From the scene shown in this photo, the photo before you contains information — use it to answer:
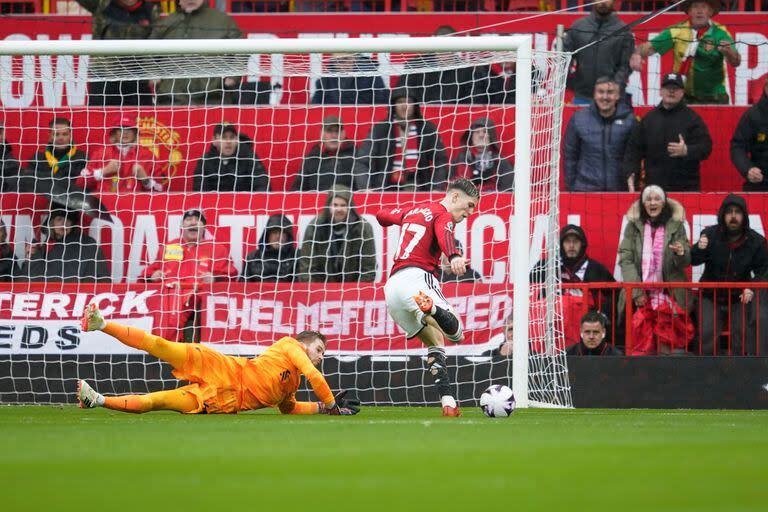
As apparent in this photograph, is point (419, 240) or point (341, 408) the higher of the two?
point (419, 240)

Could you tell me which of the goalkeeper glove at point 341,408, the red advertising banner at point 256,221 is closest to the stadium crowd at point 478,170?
the red advertising banner at point 256,221

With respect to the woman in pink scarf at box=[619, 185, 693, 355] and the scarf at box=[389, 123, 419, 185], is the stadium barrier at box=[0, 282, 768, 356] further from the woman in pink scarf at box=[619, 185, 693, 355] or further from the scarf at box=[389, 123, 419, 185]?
the scarf at box=[389, 123, 419, 185]

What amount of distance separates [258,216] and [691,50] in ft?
18.9

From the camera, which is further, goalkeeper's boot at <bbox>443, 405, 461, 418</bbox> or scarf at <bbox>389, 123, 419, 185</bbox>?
scarf at <bbox>389, 123, 419, 185</bbox>

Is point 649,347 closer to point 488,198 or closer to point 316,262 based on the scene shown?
point 488,198

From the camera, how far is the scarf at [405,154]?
13391 mm

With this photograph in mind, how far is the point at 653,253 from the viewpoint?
12.6 m

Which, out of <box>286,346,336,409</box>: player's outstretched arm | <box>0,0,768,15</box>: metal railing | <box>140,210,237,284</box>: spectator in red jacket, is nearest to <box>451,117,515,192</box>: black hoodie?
<box>140,210,237,284</box>: spectator in red jacket

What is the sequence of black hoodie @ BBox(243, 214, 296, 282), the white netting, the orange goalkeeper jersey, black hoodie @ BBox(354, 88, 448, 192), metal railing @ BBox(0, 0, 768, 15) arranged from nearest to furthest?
1. the orange goalkeeper jersey
2. the white netting
3. black hoodie @ BBox(243, 214, 296, 282)
4. black hoodie @ BBox(354, 88, 448, 192)
5. metal railing @ BBox(0, 0, 768, 15)

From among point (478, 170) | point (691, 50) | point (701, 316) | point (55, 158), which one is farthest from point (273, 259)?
point (691, 50)

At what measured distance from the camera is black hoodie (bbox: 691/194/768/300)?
40.7 feet

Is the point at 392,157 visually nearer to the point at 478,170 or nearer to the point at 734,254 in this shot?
the point at 478,170

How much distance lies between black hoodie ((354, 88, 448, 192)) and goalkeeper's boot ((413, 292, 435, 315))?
4.31 metres

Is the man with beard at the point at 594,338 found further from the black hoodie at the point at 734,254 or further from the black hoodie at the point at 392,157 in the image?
the black hoodie at the point at 392,157
